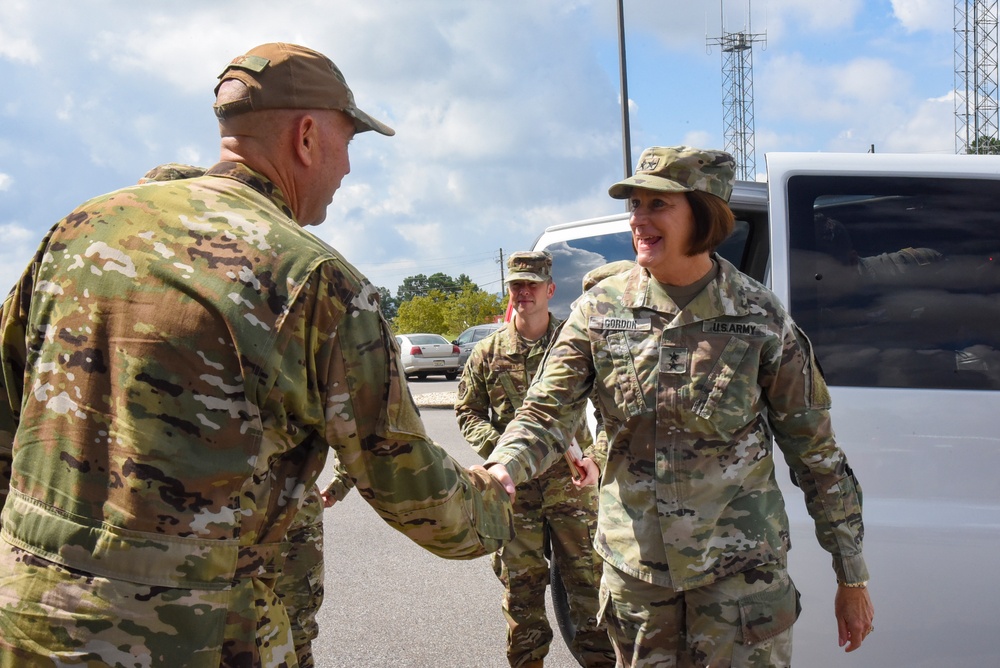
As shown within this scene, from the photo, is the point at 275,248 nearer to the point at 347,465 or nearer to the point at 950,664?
the point at 347,465

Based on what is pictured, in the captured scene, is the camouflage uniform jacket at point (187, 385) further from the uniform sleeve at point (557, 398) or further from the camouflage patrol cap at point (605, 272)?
the camouflage patrol cap at point (605, 272)

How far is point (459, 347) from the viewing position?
83.2 ft

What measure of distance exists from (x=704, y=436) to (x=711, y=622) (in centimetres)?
52

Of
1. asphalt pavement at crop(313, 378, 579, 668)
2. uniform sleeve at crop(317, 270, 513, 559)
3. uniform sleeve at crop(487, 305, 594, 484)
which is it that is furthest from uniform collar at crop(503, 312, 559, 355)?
uniform sleeve at crop(317, 270, 513, 559)

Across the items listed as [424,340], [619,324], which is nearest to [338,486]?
[619,324]

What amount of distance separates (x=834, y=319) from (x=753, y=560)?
107cm

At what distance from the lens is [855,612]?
2.71 m

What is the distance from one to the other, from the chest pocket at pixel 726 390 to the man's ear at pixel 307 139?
1304mm

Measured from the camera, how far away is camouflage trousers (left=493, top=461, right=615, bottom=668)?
4266 millimetres

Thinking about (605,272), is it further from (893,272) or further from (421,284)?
(421,284)

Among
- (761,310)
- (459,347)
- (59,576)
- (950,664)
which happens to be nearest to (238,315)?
(59,576)

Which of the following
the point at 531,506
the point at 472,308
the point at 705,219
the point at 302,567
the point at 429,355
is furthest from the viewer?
the point at 472,308

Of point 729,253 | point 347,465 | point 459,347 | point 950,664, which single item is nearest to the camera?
point 347,465

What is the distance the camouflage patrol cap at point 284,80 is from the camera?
184cm
